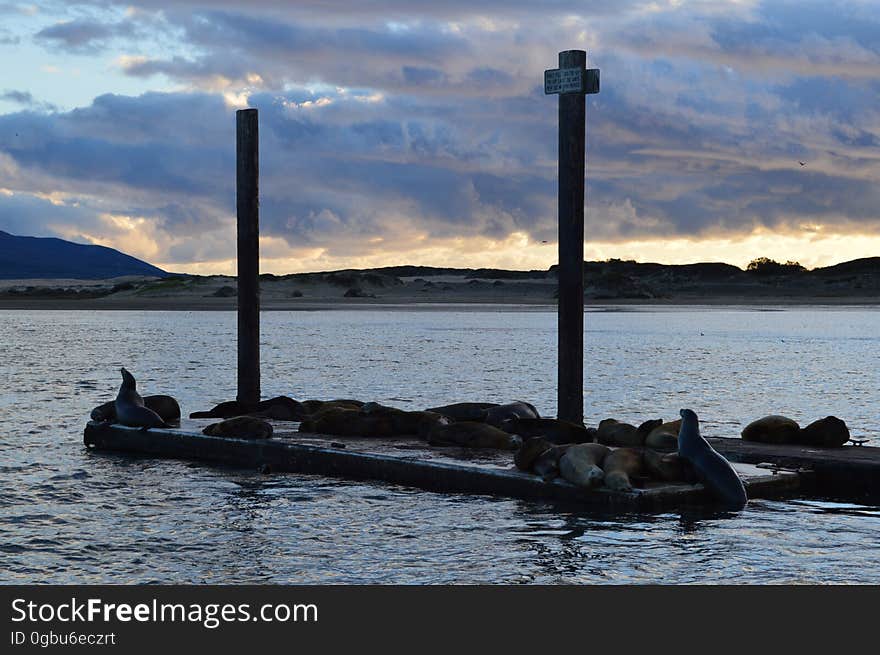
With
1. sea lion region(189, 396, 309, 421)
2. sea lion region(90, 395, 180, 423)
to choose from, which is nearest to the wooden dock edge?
sea lion region(189, 396, 309, 421)

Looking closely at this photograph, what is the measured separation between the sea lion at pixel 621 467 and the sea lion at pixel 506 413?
4211 mm

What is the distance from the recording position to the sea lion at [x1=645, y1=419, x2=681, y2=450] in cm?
1650

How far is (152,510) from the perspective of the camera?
48.1ft

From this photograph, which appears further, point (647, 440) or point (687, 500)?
point (647, 440)

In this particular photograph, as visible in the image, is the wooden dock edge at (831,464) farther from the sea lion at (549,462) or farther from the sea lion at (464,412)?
the sea lion at (464,412)

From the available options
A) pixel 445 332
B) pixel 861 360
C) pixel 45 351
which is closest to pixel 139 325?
pixel 445 332

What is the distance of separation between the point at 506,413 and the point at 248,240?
7044 millimetres

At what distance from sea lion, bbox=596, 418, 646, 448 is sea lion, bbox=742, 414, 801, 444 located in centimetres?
211

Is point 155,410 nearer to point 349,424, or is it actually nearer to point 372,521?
point 349,424

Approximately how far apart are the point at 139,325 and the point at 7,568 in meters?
74.2

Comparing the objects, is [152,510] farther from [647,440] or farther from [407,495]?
[647,440]

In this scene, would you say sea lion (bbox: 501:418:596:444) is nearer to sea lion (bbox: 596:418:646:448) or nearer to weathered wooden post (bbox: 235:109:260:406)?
sea lion (bbox: 596:418:646:448)

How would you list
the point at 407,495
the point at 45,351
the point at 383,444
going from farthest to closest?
the point at 45,351 → the point at 383,444 → the point at 407,495
